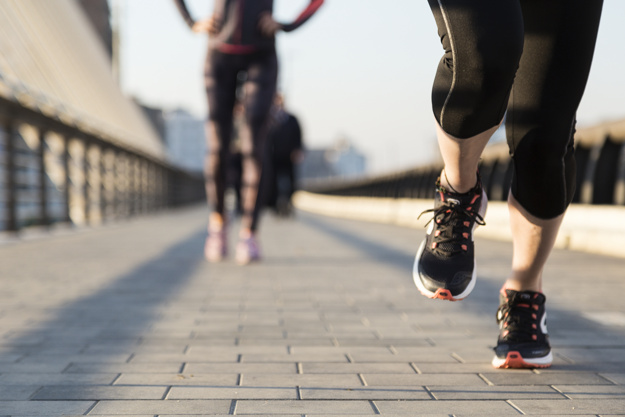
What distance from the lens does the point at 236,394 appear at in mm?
1908

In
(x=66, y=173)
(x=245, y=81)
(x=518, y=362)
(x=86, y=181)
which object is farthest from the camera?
(x=86, y=181)

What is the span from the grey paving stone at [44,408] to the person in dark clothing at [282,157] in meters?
9.27

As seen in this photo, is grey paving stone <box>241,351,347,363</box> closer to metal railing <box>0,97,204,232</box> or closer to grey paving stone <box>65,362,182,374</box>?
grey paving stone <box>65,362,182,374</box>

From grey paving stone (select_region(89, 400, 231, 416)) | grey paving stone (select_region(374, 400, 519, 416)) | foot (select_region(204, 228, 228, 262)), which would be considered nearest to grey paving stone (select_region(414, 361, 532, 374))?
grey paving stone (select_region(374, 400, 519, 416))

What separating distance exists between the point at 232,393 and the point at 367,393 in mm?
339

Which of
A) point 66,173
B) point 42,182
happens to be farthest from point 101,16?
point 42,182

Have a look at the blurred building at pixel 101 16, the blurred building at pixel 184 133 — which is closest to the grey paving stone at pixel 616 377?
the blurred building at pixel 101 16

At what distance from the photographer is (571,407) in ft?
5.89

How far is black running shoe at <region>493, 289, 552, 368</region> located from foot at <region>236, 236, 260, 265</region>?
11.2 feet

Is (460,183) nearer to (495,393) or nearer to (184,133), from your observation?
(495,393)

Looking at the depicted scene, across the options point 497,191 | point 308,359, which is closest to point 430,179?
point 497,191

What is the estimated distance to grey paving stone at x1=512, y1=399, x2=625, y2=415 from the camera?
175cm

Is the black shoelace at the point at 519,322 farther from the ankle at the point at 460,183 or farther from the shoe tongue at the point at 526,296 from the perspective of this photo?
the ankle at the point at 460,183

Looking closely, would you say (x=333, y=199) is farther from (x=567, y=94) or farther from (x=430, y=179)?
(x=567, y=94)
